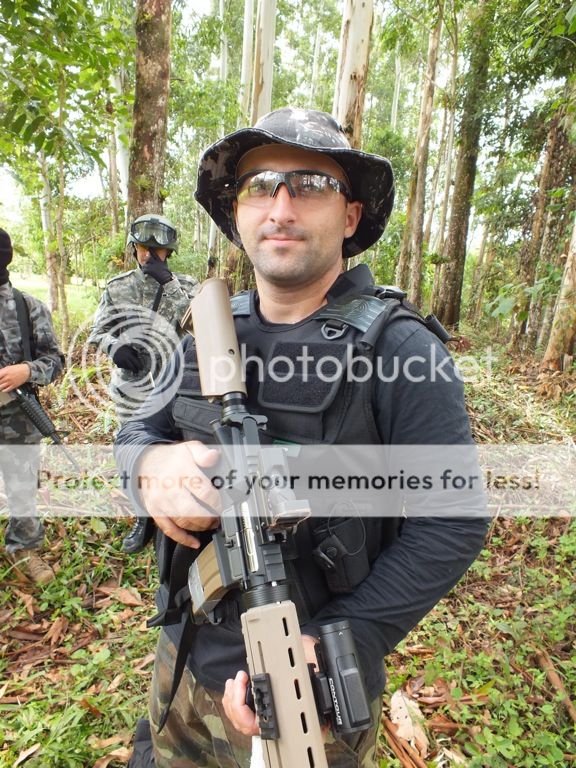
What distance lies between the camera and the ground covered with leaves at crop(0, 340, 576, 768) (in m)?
2.43

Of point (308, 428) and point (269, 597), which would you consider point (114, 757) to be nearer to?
point (269, 597)

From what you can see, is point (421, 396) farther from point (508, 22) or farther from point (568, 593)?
point (508, 22)

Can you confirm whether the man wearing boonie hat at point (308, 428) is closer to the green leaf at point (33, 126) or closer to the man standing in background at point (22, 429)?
the green leaf at point (33, 126)

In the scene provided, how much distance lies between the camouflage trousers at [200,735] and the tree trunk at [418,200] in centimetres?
1009

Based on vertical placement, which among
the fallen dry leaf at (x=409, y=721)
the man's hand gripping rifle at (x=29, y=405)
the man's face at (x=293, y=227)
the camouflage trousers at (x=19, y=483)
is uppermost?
the man's face at (x=293, y=227)

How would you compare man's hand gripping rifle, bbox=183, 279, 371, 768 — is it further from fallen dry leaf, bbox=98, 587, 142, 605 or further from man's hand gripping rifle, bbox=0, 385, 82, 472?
man's hand gripping rifle, bbox=0, 385, 82, 472

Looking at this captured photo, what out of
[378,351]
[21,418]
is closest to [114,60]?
[21,418]

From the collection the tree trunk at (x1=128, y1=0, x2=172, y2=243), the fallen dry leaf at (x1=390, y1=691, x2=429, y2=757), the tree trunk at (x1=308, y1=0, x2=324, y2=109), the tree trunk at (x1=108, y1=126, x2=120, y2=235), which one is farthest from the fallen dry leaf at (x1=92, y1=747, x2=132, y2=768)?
the tree trunk at (x1=308, y1=0, x2=324, y2=109)

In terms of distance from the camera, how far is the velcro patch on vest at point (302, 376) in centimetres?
132

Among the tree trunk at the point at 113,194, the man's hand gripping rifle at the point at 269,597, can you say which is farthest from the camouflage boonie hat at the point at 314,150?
the tree trunk at the point at 113,194

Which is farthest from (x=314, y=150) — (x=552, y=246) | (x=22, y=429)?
(x=552, y=246)

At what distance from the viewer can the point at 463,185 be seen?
12078 millimetres

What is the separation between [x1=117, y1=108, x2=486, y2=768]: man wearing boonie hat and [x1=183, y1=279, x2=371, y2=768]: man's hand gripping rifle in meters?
0.10

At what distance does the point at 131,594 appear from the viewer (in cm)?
362
